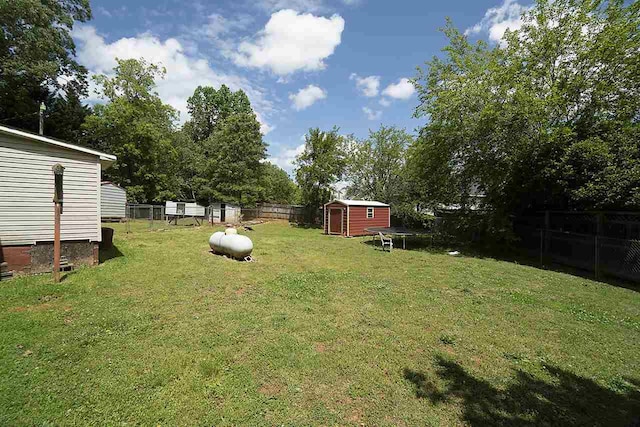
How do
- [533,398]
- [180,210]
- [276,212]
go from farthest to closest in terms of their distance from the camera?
[276,212] < [180,210] < [533,398]

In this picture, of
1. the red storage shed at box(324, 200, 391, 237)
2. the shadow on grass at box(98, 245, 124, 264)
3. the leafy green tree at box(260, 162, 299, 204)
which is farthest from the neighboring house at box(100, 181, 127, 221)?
the leafy green tree at box(260, 162, 299, 204)

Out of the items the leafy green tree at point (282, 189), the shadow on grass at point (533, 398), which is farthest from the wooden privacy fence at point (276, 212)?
the shadow on grass at point (533, 398)

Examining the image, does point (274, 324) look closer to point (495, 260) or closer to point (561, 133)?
point (495, 260)

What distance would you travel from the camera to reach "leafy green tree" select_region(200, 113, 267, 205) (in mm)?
28297

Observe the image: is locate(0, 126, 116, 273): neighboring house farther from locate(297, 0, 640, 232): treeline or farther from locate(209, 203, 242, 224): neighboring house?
locate(209, 203, 242, 224): neighboring house

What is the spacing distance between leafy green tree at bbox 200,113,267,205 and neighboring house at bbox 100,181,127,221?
700cm

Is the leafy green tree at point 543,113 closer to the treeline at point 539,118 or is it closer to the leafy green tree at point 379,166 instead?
the treeline at point 539,118

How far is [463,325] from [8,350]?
21.4 feet

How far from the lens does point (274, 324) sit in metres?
4.95

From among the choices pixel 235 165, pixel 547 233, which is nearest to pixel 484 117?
pixel 547 233

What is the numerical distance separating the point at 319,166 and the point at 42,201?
21089 millimetres

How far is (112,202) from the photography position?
75.9 ft

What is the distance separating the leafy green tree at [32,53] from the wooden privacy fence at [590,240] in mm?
28651

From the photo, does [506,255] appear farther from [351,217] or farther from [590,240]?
[351,217]
